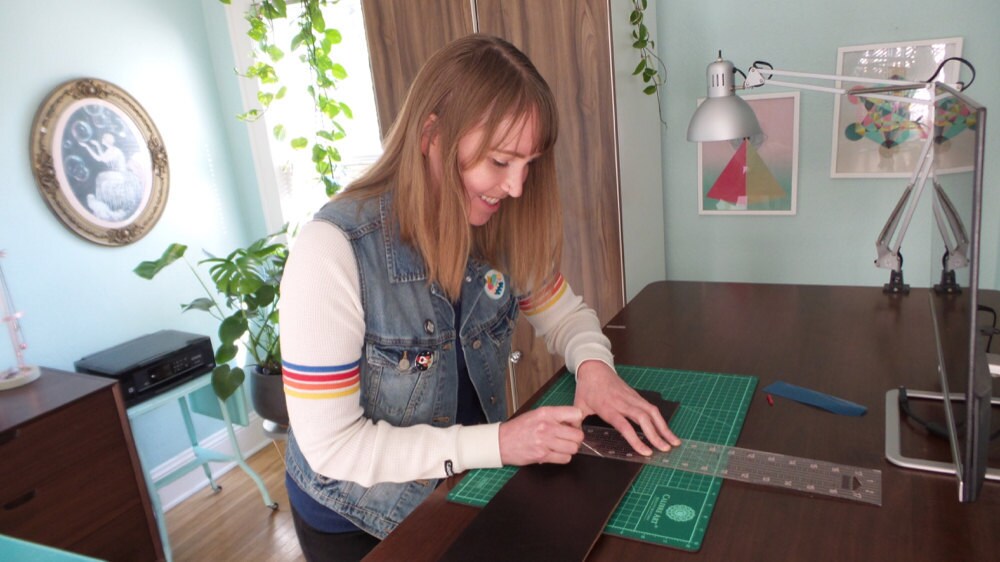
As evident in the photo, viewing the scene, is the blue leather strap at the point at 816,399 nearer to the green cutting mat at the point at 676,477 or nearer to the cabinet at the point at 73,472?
the green cutting mat at the point at 676,477

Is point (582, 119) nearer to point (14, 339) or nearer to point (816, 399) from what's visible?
point (816, 399)

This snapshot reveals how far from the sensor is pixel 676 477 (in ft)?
3.15

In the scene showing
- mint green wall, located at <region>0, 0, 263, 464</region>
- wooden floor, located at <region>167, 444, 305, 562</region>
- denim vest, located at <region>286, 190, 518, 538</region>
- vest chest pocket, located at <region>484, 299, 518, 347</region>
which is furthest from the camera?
wooden floor, located at <region>167, 444, 305, 562</region>

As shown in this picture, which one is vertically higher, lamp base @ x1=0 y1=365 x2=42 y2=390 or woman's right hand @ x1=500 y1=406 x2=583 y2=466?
woman's right hand @ x1=500 y1=406 x2=583 y2=466

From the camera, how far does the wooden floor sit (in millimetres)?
2521

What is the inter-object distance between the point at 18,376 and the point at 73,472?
39 cm

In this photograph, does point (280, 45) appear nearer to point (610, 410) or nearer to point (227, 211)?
point (227, 211)

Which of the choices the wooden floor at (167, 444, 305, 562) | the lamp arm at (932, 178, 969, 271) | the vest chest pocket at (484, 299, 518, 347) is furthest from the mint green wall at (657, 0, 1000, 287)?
the wooden floor at (167, 444, 305, 562)

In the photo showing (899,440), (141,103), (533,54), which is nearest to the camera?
(899,440)

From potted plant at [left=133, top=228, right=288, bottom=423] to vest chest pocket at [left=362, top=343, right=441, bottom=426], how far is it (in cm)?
162

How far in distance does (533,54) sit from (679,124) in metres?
0.61

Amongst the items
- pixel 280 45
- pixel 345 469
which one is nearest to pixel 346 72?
pixel 280 45

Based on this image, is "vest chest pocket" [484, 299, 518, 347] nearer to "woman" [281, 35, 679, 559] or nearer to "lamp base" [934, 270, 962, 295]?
"woman" [281, 35, 679, 559]

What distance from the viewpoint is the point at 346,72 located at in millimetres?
2861
